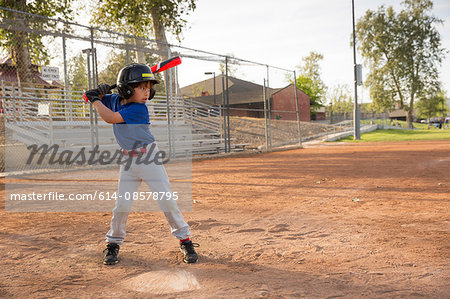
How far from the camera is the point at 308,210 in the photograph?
531 cm

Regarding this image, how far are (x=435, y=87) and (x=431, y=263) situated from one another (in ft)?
159

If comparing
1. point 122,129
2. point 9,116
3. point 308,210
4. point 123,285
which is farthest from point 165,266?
point 9,116

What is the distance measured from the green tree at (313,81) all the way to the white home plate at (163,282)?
59.7m

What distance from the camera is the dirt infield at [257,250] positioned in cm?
270

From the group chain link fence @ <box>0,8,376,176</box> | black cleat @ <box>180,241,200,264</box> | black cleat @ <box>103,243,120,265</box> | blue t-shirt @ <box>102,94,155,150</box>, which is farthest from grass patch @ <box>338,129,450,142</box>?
black cleat @ <box>103,243,120,265</box>

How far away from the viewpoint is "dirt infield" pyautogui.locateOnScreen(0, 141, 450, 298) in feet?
8.86

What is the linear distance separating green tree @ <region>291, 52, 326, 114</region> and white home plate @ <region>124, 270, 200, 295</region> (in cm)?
5970

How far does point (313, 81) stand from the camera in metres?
66.3

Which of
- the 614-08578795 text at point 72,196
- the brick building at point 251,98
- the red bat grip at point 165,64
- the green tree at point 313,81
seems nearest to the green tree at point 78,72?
the 614-08578795 text at point 72,196

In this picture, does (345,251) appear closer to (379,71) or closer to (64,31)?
(64,31)

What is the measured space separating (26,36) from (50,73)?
378 cm

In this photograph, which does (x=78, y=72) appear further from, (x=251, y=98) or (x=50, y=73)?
(x=251, y=98)

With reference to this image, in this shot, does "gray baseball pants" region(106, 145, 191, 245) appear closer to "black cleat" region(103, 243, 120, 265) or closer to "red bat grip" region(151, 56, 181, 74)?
"black cleat" region(103, 243, 120, 265)

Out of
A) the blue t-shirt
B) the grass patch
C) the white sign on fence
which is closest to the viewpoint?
the blue t-shirt
